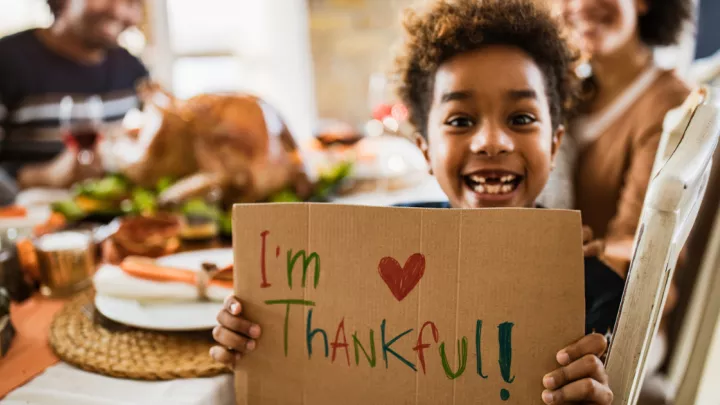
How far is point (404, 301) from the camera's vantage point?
0.58 metres

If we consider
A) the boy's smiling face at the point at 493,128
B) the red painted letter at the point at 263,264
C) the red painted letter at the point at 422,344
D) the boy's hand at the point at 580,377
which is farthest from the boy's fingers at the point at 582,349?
the red painted letter at the point at 263,264

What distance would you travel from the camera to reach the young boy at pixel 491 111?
2.29 feet

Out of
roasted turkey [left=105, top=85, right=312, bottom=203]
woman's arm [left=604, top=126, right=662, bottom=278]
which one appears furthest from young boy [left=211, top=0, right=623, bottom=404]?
roasted turkey [left=105, top=85, right=312, bottom=203]

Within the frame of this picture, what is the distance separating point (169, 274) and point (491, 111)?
0.54m

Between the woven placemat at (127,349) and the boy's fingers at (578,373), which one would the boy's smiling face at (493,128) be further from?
the woven placemat at (127,349)

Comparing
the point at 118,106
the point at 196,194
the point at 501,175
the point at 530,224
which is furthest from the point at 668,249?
the point at 118,106

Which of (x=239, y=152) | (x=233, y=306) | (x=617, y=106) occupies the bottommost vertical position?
(x=233, y=306)

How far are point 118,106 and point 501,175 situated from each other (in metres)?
2.35

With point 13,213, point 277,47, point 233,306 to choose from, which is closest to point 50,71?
point 13,213

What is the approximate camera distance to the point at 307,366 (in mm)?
624

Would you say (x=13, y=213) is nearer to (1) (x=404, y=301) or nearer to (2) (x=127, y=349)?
(2) (x=127, y=349)

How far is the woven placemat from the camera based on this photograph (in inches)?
26.9

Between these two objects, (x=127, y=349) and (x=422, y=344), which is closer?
(x=422, y=344)

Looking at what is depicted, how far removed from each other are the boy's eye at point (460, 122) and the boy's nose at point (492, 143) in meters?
0.03
